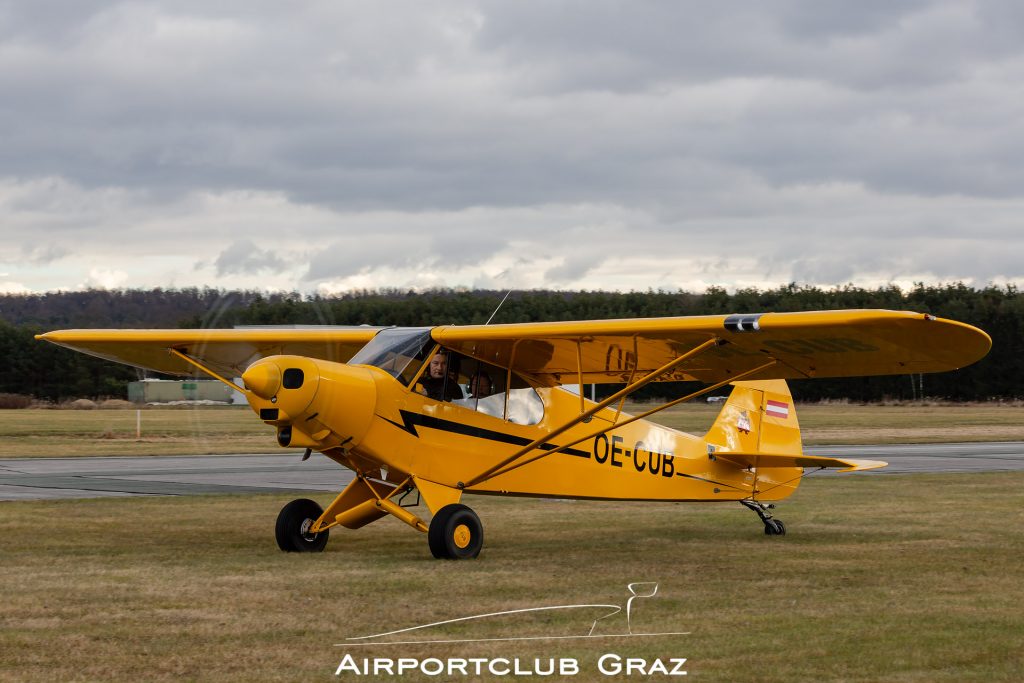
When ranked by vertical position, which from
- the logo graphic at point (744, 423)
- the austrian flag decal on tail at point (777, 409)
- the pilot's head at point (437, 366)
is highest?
the pilot's head at point (437, 366)

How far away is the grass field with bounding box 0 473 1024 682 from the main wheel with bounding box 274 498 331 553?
0.23 metres

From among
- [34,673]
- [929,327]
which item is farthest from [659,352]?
[34,673]

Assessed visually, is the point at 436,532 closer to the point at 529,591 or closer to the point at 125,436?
the point at 529,591

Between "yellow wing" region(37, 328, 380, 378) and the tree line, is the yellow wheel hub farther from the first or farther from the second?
the tree line

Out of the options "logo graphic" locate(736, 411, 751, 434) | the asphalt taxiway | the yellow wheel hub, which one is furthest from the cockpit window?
Result: the asphalt taxiway

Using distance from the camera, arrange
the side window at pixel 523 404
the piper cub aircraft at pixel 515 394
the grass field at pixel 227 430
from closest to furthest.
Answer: the piper cub aircraft at pixel 515 394 → the side window at pixel 523 404 → the grass field at pixel 227 430

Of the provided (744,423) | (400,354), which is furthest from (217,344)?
(744,423)

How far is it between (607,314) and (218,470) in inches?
2531

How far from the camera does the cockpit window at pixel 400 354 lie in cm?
1177

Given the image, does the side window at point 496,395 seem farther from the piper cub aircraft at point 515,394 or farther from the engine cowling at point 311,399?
the engine cowling at point 311,399

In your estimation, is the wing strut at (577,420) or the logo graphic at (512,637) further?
the wing strut at (577,420)

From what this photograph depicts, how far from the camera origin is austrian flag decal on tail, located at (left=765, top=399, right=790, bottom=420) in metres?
15.5

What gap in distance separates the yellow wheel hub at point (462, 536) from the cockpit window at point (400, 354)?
5.18 feet

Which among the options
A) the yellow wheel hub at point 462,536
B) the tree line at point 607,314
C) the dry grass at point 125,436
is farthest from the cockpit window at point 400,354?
the tree line at point 607,314
